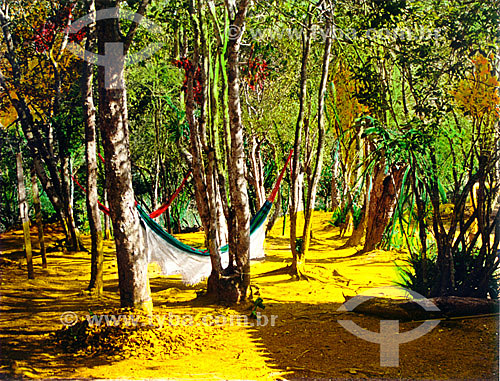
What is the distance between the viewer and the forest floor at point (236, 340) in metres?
2.80

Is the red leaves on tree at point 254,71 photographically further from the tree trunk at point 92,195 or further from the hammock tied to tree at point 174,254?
the hammock tied to tree at point 174,254

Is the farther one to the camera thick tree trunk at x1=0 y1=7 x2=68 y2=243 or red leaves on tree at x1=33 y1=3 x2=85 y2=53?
red leaves on tree at x1=33 y1=3 x2=85 y2=53

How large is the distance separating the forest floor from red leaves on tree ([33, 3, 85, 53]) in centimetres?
286

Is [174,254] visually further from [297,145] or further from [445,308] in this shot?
[445,308]

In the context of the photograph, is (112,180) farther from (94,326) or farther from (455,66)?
(455,66)

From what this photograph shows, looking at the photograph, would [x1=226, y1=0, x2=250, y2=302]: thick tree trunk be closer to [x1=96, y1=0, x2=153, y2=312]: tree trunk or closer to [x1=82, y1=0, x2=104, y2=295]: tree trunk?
[x1=96, y1=0, x2=153, y2=312]: tree trunk

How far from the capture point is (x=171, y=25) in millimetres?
5074

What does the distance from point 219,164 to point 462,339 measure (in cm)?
223

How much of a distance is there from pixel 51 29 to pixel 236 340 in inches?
179

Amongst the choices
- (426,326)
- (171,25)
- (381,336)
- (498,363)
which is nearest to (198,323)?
(381,336)

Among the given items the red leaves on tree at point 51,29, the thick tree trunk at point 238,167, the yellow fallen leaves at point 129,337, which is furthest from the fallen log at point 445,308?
the red leaves on tree at point 51,29

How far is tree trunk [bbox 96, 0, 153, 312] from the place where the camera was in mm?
3385

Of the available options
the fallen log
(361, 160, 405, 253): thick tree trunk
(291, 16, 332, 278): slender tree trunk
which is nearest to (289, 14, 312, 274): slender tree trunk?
(291, 16, 332, 278): slender tree trunk

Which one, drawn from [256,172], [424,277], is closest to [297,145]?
[424,277]
